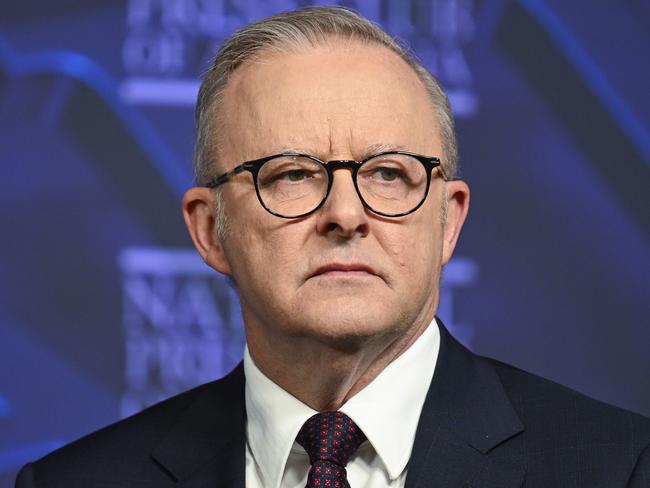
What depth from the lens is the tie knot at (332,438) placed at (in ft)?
7.55

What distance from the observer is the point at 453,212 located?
2.54m

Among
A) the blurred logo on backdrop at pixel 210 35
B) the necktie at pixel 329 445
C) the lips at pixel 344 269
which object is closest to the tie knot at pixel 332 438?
the necktie at pixel 329 445

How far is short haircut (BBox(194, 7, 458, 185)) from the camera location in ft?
8.12

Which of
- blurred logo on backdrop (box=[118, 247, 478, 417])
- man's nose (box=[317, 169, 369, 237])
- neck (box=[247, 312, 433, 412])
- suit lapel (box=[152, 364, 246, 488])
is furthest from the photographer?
blurred logo on backdrop (box=[118, 247, 478, 417])

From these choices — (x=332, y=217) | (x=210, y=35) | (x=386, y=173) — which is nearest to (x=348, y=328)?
(x=332, y=217)

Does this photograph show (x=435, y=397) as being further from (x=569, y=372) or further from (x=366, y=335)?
(x=569, y=372)

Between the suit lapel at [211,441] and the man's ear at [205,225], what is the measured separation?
0.84 feet

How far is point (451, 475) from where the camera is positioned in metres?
2.29

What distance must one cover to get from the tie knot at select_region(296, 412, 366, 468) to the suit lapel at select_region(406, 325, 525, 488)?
0.38ft

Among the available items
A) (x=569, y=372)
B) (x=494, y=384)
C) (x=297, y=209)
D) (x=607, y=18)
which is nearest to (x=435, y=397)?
(x=494, y=384)

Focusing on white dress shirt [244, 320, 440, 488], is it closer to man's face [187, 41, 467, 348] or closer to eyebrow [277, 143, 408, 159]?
man's face [187, 41, 467, 348]

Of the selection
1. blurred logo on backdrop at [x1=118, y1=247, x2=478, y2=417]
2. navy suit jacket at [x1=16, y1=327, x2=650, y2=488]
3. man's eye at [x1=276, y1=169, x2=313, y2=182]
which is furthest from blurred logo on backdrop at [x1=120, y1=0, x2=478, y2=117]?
man's eye at [x1=276, y1=169, x2=313, y2=182]

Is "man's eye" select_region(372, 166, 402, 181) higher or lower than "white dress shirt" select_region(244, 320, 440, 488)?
higher

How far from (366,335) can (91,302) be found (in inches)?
57.0
